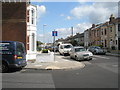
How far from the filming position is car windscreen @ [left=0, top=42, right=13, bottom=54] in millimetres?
9461

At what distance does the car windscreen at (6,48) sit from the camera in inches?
372

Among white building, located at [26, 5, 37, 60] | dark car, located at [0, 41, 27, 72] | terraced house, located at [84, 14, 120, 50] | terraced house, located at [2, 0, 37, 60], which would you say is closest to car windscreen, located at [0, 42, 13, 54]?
dark car, located at [0, 41, 27, 72]

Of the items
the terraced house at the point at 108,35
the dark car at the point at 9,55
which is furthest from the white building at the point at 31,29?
the terraced house at the point at 108,35

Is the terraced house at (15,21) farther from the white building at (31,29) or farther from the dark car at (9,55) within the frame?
the dark car at (9,55)

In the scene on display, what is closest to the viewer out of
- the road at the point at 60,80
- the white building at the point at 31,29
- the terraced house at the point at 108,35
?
the road at the point at 60,80

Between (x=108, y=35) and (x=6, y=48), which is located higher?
(x=108, y=35)

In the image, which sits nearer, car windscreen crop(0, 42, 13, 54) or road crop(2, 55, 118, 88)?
road crop(2, 55, 118, 88)

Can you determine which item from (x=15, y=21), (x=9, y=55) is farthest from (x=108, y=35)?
(x=9, y=55)

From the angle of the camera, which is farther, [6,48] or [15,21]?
[15,21]

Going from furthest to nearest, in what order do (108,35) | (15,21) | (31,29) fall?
(108,35) → (31,29) → (15,21)

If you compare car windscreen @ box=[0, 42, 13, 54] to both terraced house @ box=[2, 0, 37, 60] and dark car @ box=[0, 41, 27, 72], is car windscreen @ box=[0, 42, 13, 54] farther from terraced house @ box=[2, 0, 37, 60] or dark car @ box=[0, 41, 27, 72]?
terraced house @ box=[2, 0, 37, 60]

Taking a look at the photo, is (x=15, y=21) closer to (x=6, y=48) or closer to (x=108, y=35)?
(x=6, y=48)

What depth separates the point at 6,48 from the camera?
9.49m

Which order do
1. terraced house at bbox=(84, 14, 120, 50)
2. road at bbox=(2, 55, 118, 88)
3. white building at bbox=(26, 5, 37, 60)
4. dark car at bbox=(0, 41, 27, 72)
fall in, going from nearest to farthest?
road at bbox=(2, 55, 118, 88), dark car at bbox=(0, 41, 27, 72), white building at bbox=(26, 5, 37, 60), terraced house at bbox=(84, 14, 120, 50)
